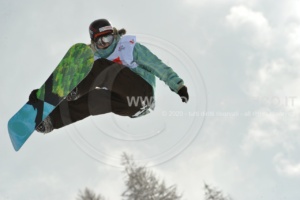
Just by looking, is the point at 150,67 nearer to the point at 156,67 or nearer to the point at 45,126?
the point at 156,67

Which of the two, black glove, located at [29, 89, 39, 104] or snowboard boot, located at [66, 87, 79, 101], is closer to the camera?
snowboard boot, located at [66, 87, 79, 101]

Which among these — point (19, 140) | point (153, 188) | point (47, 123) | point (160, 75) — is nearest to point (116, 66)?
point (160, 75)

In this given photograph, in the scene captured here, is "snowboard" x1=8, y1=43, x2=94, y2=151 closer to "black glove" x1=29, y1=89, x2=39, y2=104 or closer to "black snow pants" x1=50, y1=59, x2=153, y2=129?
"black glove" x1=29, y1=89, x2=39, y2=104

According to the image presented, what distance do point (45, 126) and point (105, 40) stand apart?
214cm

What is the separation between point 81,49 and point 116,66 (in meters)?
0.80

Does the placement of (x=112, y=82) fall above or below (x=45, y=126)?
above

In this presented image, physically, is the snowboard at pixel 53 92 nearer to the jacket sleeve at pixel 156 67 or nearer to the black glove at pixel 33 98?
the black glove at pixel 33 98

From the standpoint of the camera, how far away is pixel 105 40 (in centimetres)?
834

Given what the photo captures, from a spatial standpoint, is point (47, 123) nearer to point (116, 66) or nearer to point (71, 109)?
point (71, 109)

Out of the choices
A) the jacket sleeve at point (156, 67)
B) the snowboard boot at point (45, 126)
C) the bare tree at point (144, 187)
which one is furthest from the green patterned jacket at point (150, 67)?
the bare tree at point (144, 187)

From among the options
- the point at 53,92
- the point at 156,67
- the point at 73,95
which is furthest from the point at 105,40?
the point at 53,92

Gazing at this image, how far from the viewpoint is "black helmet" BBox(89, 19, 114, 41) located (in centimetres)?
820

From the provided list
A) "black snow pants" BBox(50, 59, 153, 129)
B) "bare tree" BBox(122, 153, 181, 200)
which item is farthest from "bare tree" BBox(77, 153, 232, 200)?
"black snow pants" BBox(50, 59, 153, 129)

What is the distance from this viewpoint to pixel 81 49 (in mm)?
8359
